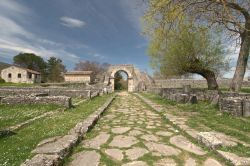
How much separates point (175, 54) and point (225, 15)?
402 inches

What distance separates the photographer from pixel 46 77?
7825 cm

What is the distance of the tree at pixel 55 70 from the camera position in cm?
7479

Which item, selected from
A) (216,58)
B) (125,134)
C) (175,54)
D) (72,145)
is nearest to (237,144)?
(125,134)

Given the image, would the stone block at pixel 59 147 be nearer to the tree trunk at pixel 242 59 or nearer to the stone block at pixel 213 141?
the stone block at pixel 213 141

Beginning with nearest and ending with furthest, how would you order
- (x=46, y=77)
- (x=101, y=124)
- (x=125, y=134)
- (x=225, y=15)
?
(x=125, y=134)
(x=101, y=124)
(x=225, y=15)
(x=46, y=77)

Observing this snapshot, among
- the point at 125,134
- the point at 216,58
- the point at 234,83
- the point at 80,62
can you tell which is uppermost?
the point at 80,62

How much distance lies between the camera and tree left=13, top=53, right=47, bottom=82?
78.7m

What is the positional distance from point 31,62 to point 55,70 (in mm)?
10229

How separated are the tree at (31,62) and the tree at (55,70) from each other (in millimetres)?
2080

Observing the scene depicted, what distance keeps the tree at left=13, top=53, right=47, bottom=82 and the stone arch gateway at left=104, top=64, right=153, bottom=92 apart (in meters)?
44.7

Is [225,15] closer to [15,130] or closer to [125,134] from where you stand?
[125,134]

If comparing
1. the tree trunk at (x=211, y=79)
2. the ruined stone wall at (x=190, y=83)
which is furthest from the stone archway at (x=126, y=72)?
the tree trunk at (x=211, y=79)

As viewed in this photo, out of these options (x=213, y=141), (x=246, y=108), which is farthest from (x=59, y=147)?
(x=246, y=108)

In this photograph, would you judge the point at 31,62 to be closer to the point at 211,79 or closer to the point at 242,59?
the point at 211,79
